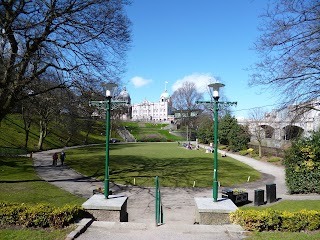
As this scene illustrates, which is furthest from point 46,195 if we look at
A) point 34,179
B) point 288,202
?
point 288,202

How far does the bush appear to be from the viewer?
49.7 feet

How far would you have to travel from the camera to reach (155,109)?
517 ft

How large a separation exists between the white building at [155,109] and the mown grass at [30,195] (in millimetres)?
129739

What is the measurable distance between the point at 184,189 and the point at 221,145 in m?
41.1

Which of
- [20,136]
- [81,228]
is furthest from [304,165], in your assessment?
[20,136]

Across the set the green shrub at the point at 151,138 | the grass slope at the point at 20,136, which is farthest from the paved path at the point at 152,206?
the green shrub at the point at 151,138

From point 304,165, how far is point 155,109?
5616 inches

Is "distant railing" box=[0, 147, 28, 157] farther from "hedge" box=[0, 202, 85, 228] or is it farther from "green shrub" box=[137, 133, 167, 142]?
"green shrub" box=[137, 133, 167, 142]

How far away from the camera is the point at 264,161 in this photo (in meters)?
33.9

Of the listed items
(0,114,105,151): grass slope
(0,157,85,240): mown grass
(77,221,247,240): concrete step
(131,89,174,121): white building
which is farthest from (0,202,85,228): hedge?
(131,89,174,121): white building

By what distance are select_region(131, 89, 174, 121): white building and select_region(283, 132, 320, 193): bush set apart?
132084mm

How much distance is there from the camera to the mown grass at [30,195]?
245 inches

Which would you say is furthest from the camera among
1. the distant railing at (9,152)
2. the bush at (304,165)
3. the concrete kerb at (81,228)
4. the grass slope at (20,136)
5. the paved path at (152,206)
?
the grass slope at (20,136)

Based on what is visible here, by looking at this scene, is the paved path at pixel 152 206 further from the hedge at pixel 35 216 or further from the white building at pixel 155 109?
the white building at pixel 155 109
